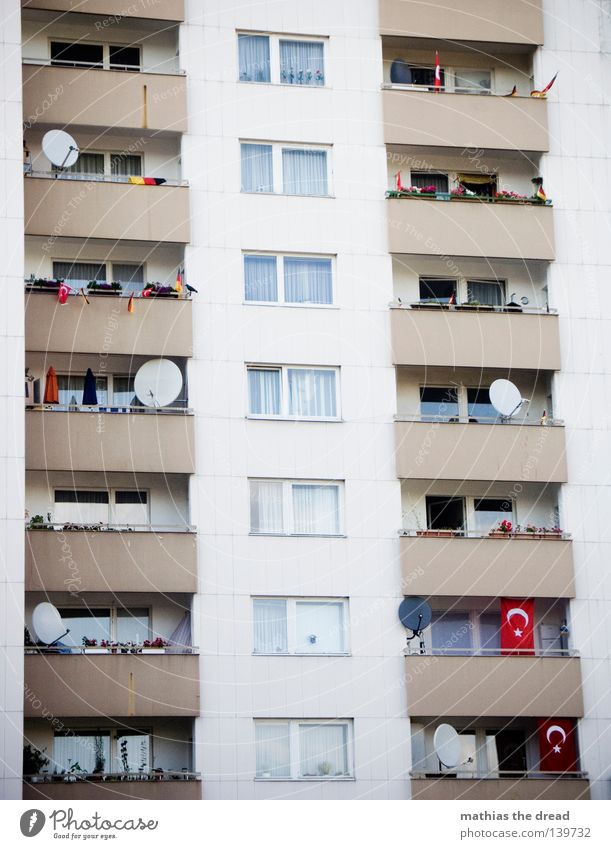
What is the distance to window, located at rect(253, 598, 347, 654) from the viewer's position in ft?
153

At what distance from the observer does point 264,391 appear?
48469 millimetres

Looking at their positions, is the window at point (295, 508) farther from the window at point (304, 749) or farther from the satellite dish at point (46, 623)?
the satellite dish at point (46, 623)

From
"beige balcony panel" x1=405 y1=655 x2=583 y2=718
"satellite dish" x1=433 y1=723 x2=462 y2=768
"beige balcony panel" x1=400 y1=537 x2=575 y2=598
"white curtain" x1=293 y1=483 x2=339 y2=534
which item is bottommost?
"satellite dish" x1=433 y1=723 x2=462 y2=768

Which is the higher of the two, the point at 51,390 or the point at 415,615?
the point at 51,390

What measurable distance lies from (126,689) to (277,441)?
7.09m

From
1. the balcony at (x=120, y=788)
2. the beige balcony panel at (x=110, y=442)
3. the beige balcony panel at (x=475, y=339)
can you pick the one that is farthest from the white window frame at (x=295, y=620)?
the beige balcony panel at (x=475, y=339)

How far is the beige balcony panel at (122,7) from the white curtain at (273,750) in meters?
17.7

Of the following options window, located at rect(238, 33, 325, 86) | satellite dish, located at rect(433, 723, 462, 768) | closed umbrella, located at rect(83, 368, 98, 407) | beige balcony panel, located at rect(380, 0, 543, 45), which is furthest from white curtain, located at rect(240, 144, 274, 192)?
satellite dish, located at rect(433, 723, 462, 768)

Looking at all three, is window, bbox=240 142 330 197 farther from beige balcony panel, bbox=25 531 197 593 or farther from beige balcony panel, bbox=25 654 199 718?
beige balcony panel, bbox=25 654 199 718

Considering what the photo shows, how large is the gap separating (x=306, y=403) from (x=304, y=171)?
19.8 feet

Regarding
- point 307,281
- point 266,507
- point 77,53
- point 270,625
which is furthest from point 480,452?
point 77,53

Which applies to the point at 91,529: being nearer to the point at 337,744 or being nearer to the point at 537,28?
the point at 337,744

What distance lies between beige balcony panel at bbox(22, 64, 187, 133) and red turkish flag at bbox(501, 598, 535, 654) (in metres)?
14.2

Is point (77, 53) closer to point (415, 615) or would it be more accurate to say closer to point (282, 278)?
point (282, 278)
